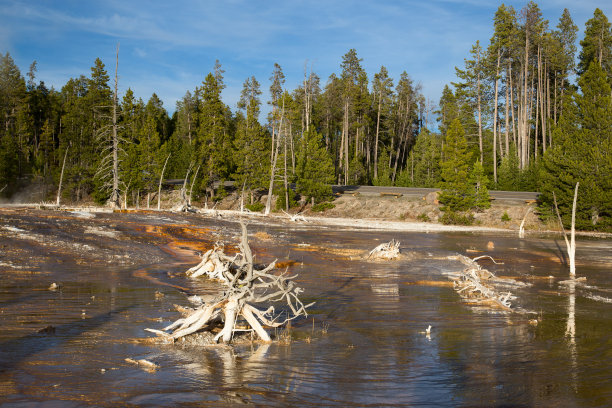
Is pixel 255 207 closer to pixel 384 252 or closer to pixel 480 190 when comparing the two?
pixel 480 190

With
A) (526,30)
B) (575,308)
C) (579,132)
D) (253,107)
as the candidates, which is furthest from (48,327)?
(526,30)

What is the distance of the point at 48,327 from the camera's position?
29.5 feet

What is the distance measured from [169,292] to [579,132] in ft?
112

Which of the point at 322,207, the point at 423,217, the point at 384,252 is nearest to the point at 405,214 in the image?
the point at 423,217

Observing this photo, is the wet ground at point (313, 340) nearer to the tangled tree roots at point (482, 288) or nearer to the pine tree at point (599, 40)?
the tangled tree roots at point (482, 288)

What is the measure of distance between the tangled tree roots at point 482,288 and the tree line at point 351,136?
2298 centimetres

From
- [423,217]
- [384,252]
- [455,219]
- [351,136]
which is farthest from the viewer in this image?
[351,136]

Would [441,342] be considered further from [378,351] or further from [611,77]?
[611,77]

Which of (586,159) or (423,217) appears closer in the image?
(586,159)

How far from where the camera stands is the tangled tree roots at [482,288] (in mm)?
12853

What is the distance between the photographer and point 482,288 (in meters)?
13.5

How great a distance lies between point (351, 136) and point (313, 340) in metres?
68.3

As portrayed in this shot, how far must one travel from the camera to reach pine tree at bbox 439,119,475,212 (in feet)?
135

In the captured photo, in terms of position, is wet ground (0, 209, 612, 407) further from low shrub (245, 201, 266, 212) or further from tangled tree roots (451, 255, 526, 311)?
low shrub (245, 201, 266, 212)
